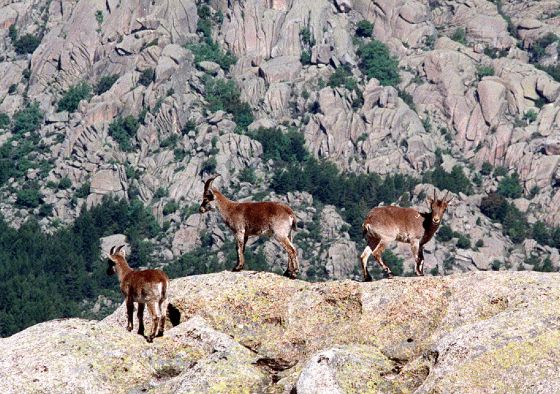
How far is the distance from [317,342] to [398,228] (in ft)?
22.8

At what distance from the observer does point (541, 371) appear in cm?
2339

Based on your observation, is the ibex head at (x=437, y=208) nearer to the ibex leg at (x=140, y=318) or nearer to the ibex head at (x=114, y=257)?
the ibex head at (x=114, y=257)

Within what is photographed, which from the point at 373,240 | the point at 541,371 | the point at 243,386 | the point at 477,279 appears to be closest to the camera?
the point at 541,371

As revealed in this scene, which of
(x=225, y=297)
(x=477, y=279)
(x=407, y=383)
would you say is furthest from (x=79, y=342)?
(x=477, y=279)

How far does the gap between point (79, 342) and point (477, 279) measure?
342 inches

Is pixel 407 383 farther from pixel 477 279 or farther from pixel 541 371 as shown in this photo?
pixel 477 279

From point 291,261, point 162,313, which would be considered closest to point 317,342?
point 162,313

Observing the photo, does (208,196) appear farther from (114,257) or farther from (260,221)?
(114,257)

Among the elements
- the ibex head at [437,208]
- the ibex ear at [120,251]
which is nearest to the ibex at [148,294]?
the ibex ear at [120,251]

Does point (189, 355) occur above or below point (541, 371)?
below

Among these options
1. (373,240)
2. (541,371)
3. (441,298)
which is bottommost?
(373,240)

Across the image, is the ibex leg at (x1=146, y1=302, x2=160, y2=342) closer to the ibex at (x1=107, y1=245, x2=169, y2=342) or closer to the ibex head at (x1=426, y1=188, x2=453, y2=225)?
the ibex at (x1=107, y1=245, x2=169, y2=342)

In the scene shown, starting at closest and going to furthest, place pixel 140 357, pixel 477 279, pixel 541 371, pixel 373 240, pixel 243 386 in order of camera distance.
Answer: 1. pixel 541 371
2. pixel 243 386
3. pixel 140 357
4. pixel 477 279
5. pixel 373 240

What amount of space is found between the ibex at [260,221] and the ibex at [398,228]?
1.97 metres
